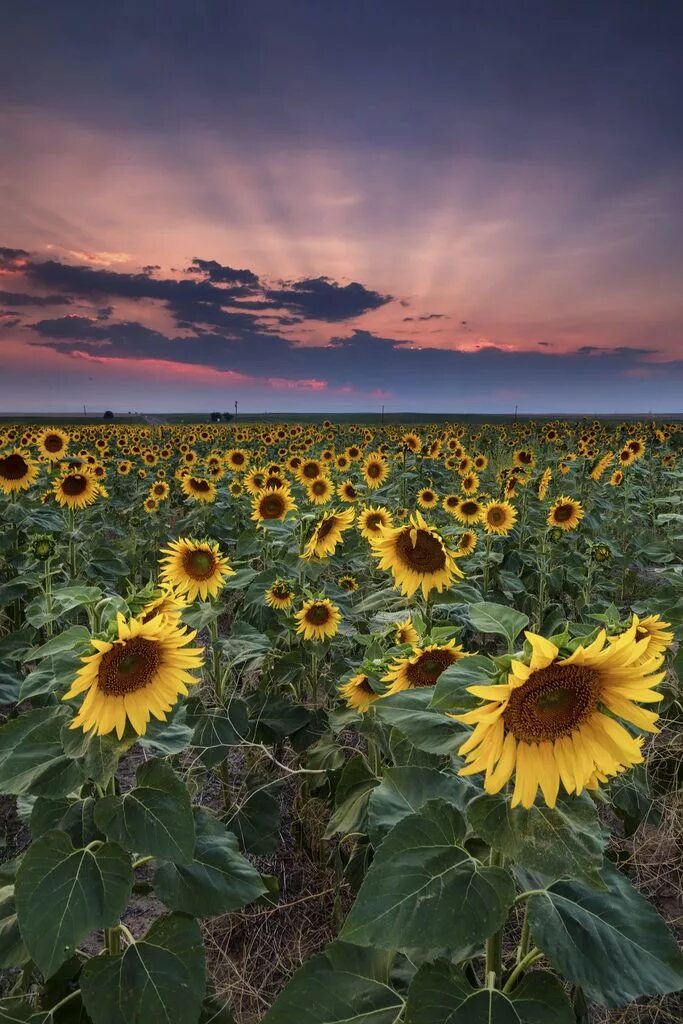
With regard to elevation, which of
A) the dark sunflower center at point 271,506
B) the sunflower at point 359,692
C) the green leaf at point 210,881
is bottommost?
Result: the green leaf at point 210,881

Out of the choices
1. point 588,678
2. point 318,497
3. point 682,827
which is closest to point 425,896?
point 588,678

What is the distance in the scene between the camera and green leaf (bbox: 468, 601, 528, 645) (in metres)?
1.49

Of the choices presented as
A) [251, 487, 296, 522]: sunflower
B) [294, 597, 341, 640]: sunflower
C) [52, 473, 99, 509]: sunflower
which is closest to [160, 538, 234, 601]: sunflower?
[294, 597, 341, 640]: sunflower

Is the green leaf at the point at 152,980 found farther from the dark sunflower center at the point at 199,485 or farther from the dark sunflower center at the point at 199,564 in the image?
the dark sunflower center at the point at 199,485

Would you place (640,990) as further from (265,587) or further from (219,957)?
(265,587)

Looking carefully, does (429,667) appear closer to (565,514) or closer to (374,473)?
(565,514)

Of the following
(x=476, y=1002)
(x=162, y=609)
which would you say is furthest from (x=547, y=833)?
(x=162, y=609)

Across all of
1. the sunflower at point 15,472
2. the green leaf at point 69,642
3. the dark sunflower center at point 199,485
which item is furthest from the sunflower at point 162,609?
the dark sunflower center at point 199,485

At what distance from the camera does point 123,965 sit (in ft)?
5.53

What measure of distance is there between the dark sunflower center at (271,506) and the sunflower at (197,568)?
6.71 feet

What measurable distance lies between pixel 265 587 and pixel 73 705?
241 centimetres

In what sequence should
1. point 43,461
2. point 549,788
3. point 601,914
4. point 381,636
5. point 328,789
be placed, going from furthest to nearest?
point 43,461 → point 328,789 → point 381,636 → point 601,914 → point 549,788

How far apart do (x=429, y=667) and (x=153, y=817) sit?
3.32ft

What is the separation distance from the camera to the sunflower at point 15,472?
20.7 ft
